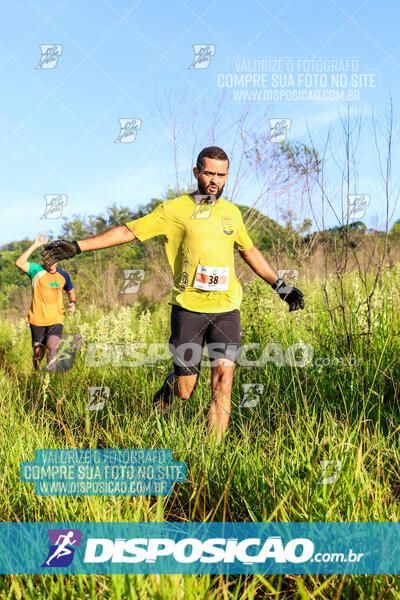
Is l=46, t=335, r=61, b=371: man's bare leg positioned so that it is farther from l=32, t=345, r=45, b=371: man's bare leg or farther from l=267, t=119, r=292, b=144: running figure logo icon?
l=267, t=119, r=292, b=144: running figure logo icon

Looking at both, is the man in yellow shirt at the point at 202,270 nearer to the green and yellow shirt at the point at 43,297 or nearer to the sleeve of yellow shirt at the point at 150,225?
the sleeve of yellow shirt at the point at 150,225

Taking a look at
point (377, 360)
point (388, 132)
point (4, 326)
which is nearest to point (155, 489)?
point (377, 360)

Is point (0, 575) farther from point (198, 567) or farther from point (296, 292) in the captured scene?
point (296, 292)

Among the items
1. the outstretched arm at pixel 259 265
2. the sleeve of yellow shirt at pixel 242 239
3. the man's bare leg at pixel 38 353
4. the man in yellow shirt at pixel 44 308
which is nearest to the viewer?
the sleeve of yellow shirt at pixel 242 239

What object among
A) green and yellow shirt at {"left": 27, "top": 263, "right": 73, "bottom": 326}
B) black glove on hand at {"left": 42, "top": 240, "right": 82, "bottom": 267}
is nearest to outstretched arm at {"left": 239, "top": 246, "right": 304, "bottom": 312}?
black glove on hand at {"left": 42, "top": 240, "right": 82, "bottom": 267}

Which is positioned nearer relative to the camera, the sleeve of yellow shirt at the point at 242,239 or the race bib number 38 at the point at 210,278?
the race bib number 38 at the point at 210,278

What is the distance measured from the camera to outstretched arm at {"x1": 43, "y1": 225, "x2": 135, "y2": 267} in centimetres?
289

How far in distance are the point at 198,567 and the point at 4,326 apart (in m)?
9.17

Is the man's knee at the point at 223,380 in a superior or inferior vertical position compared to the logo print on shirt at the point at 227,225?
inferior

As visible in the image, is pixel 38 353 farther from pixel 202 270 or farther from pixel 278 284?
pixel 278 284

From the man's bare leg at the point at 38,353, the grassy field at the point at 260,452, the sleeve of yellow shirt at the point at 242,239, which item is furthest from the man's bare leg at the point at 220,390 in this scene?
the man's bare leg at the point at 38,353

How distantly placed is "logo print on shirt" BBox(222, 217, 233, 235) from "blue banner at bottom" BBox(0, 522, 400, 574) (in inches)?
78.2

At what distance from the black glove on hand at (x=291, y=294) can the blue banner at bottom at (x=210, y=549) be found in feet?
6.07

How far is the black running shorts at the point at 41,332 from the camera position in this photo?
6.37 metres
